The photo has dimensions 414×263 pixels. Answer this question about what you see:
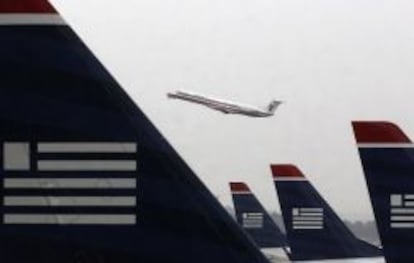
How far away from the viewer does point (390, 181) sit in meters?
16.0

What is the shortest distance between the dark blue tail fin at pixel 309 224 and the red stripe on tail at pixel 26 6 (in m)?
24.2

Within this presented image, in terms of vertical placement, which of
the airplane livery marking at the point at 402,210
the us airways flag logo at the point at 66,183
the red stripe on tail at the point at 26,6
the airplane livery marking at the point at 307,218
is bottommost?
the airplane livery marking at the point at 307,218

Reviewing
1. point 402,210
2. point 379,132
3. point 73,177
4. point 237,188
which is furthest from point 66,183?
point 237,188

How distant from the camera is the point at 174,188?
308 inches

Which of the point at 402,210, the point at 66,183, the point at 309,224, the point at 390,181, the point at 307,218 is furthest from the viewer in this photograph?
the point at 309,224

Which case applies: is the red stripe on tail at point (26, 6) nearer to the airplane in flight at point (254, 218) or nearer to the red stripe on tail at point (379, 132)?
the red stripe on tail at point (379, 132)

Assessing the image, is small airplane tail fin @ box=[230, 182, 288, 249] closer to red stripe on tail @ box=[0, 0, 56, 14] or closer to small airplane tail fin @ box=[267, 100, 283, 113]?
small airplane tail fin @ box=[267, 100, 283, 113]

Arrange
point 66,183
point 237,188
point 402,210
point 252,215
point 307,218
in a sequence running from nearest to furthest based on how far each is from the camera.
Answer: point 66,183
point 402,210
point 307,218
point 252,215
point 237,188

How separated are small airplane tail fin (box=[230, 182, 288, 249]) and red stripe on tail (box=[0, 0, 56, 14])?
49.2 m

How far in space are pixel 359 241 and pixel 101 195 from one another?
25.5 m

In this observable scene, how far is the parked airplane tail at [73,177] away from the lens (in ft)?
25.3

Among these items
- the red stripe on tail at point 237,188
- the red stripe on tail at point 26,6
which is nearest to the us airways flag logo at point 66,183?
the red stripe on tail at point 26,6

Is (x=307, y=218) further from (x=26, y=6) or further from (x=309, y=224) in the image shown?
(x=26, y=6)

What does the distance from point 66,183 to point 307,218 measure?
24653mm
